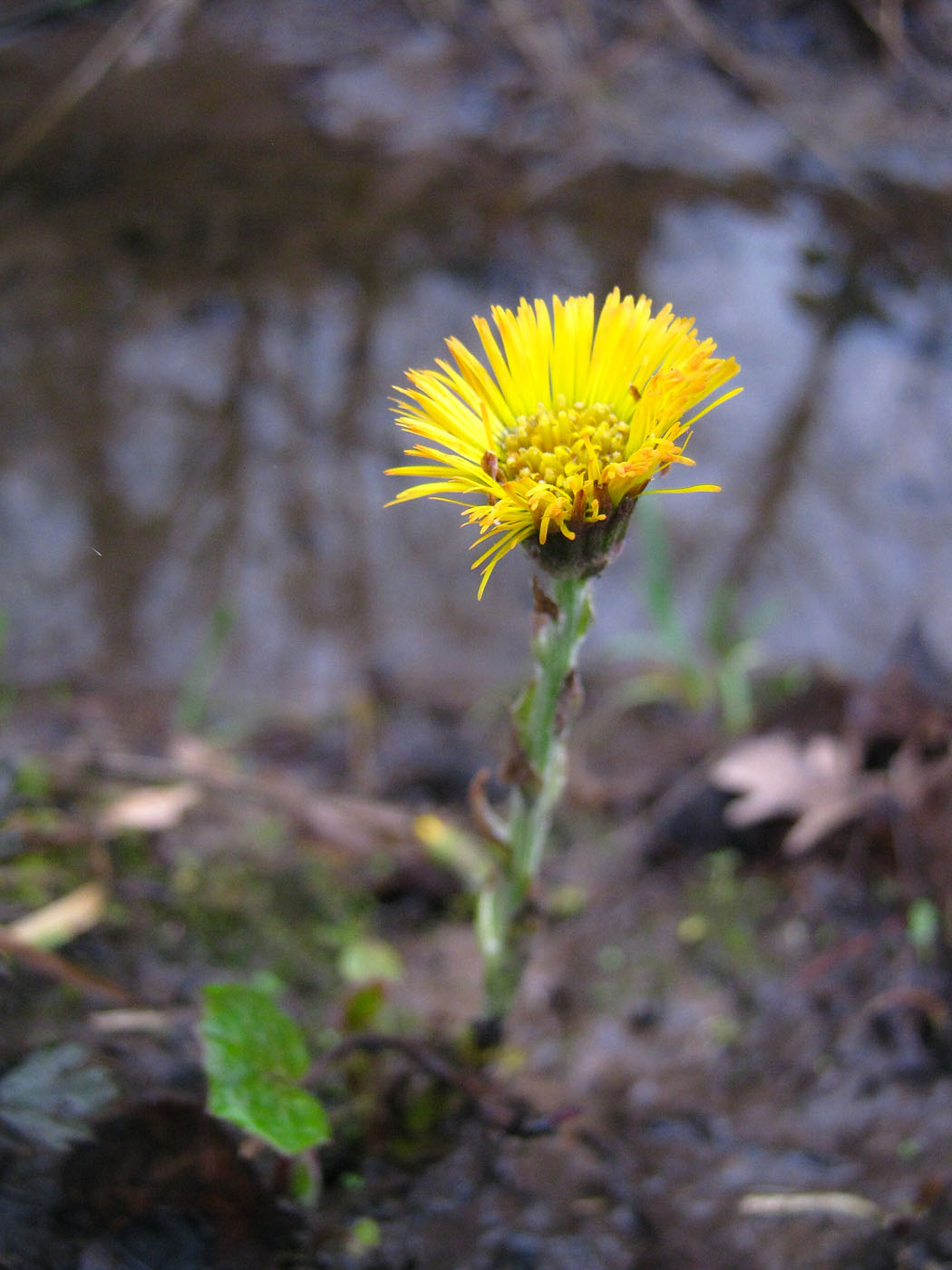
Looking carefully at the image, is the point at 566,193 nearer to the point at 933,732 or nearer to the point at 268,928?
the point at 933,732

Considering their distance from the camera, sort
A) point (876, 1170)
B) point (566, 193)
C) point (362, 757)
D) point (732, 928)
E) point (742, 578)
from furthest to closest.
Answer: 1. point (566, 193)
2. point (742, 578)
3. point (362, 757)
4. point (732, 928)
5. point (876, 1170)

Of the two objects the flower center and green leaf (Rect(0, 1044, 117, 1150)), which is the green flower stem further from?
green leaf (Rect(0, 1044, 117, 1150))

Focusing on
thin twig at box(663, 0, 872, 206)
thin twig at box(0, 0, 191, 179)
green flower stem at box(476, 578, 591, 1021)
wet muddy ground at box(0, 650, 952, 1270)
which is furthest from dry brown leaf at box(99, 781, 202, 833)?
thin twig at box(663, 0, 872, 206)

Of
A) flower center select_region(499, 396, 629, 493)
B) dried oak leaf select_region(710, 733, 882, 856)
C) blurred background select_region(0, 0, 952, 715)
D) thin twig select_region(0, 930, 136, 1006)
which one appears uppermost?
blurred background select_region(0, 0, 952, 715)

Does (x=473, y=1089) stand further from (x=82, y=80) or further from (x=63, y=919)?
(x=82, y=80)

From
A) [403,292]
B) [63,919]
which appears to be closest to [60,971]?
[63,919]

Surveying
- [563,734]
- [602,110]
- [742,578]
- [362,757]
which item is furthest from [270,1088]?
[602,110]
